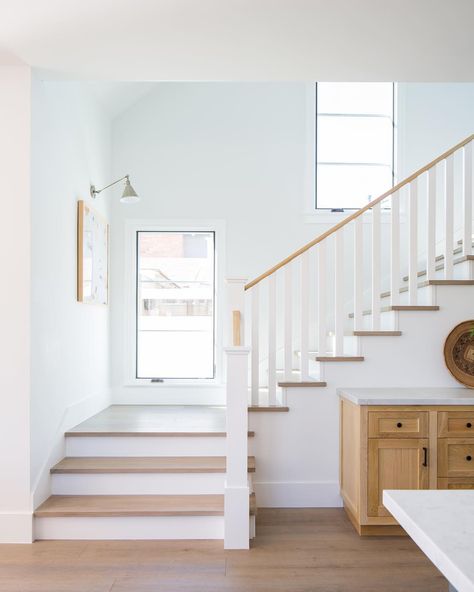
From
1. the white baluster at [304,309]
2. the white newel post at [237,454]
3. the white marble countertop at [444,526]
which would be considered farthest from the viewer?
the white baluster at [304,309]

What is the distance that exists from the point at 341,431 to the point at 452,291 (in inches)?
48.5

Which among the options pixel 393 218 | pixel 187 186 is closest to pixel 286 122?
pixel 187 186

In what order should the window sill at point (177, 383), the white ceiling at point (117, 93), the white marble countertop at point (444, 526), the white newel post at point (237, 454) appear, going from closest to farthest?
the white marble countertop at point (444, 526) → the white newel post at point (237, 454) → the white ceiling at point (117, 93) → the window sill at point (177, 383)

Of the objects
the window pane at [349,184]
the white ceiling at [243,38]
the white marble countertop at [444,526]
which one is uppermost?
the white ceiling at [243,38]

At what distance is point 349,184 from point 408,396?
264 cm

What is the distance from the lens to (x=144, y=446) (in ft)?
12.1

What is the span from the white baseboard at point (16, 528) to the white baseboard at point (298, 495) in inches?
57.6

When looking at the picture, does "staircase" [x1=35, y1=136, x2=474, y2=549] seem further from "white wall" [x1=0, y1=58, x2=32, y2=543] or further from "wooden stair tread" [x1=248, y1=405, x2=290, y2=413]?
"white wall" [x1=0, y1=58, x2=32, y2=543]

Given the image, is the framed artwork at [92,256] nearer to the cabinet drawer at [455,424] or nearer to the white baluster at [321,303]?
the white baluster at [321,303]

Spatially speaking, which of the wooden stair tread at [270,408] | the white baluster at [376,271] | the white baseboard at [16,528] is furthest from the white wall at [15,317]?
the white baluster at [376,271]

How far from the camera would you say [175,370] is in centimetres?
518

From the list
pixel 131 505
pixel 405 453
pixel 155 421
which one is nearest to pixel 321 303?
pixel 405 453

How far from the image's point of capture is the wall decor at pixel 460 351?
3697 mm

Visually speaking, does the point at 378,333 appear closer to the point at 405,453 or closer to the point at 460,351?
the point at 460,351
